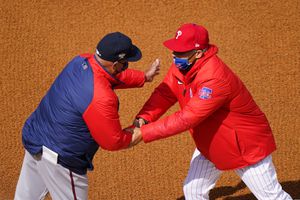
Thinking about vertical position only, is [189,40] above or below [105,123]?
above

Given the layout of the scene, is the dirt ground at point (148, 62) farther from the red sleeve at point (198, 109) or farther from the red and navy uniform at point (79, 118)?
the red sleeve at point (198, 109)

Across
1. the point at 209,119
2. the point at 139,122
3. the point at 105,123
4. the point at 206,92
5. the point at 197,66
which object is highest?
the point at 197,66

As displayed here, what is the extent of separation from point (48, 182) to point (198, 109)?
1.41 metres

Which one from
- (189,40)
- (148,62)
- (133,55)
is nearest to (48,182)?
(133,55)

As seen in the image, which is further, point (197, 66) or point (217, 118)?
point (217, 118)

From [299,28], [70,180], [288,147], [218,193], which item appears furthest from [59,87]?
[299,28]

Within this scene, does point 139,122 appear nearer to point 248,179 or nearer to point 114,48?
point 114,48

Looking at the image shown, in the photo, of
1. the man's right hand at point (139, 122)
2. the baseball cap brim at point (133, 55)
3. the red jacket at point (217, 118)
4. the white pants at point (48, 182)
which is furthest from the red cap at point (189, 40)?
the white pants at point (48, 182)

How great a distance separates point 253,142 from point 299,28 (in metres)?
3.41

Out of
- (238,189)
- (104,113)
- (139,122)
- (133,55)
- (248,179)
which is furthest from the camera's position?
(238,189)

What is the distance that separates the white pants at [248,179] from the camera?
14.4 ft

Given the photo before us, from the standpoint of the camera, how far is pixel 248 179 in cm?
446

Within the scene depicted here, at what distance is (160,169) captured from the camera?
19.9 ft

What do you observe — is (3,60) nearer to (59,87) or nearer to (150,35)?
(150,35)
